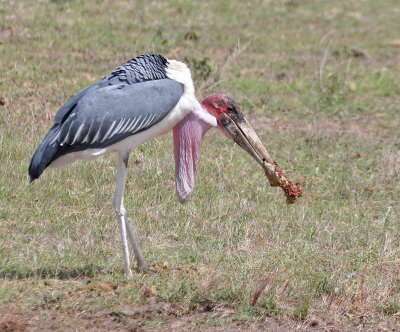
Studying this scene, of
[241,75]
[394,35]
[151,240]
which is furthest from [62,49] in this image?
[394,35]

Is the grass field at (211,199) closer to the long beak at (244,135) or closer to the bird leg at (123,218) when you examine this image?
the bird leg at (123,218)

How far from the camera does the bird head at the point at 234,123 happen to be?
18.5 ft

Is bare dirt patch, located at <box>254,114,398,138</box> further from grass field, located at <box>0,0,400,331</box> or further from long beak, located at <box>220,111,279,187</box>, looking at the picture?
long beak, located at <box>220,111,279,187</box>

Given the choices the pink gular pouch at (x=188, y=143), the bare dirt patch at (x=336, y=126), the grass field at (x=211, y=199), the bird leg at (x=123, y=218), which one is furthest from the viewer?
the bare dirt patch at (x=336, y=126)

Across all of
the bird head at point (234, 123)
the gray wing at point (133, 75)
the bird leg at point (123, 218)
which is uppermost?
the gray wing at point (133, 75)

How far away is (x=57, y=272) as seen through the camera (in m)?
5.19

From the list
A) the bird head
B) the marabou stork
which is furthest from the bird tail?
the bird head

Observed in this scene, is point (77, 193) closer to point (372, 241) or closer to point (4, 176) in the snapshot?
point (4, 176)

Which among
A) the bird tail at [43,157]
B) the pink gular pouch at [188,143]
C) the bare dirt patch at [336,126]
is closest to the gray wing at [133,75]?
the bird tail at [43,157]

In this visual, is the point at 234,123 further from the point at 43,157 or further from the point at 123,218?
the point at 43,157

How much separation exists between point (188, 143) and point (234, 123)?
356mm

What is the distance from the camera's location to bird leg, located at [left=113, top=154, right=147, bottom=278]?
520cm

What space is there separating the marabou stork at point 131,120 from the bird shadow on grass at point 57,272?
231 mm

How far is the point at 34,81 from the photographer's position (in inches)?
366
